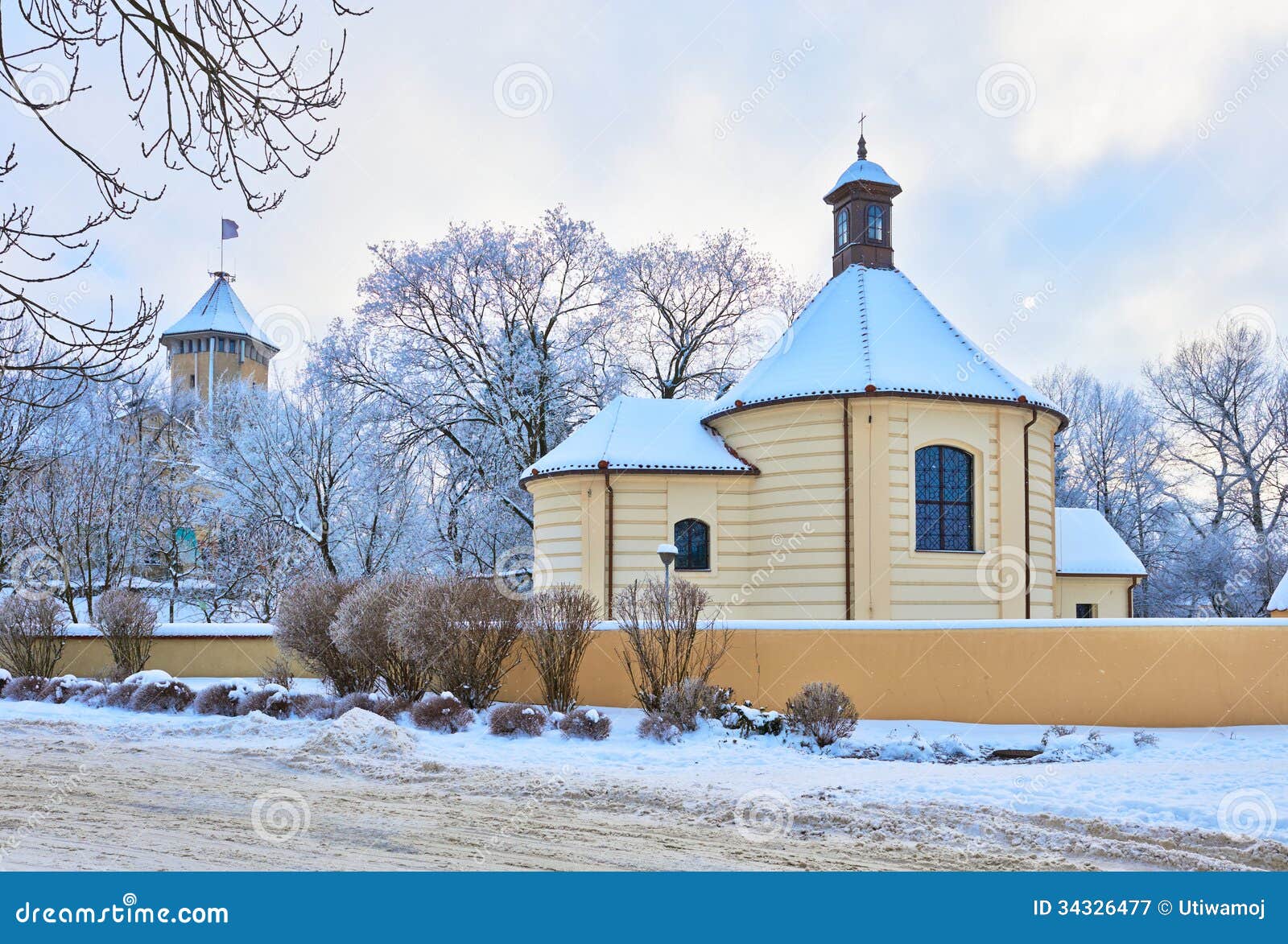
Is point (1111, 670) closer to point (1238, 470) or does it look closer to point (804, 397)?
point (804, 397)

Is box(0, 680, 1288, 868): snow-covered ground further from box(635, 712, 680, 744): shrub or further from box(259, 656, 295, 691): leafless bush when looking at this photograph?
box(259, 656, 295, 691): leafless bush

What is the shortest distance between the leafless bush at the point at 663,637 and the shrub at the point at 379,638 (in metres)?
3.40

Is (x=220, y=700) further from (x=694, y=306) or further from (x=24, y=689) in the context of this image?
(x=694, y=306)

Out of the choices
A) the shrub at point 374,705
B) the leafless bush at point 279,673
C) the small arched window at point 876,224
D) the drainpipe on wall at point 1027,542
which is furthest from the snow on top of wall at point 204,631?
the small arched window at point 876,224

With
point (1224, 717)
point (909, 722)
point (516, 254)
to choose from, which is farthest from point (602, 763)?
point (516, 254)

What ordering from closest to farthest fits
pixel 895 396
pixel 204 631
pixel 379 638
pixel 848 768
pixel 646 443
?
pixel 848 768, pixel 379 638, pixel 895 396, pixel 204 631, pixel 646 443

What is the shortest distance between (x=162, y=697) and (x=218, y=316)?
59.8 m

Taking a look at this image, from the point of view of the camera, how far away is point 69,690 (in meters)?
19.6

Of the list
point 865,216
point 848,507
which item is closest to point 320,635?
point 848,507

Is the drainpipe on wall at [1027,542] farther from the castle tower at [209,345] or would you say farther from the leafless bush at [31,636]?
the castle tower at [209,345]

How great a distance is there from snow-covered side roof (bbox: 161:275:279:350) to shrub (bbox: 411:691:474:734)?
197 ft

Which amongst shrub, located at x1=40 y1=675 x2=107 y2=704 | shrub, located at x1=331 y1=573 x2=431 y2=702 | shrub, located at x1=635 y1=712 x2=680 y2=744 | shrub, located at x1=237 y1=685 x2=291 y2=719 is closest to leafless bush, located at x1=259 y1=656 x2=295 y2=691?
shrub, located at x1=237 y1=685 x2=291 y2=719

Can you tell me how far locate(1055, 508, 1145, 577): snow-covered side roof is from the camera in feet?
95.4

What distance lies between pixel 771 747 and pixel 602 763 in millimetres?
2360
